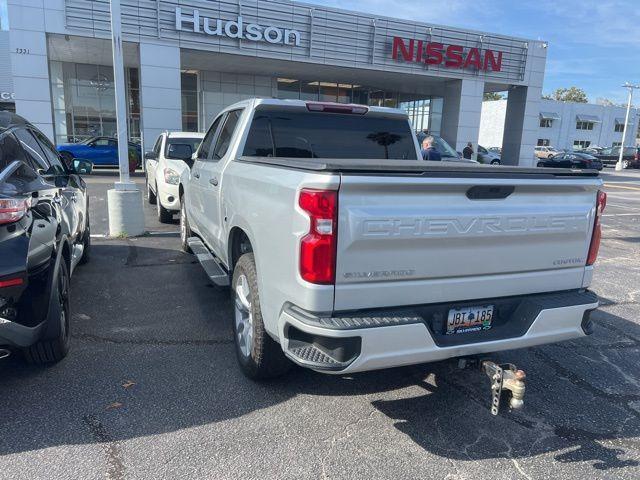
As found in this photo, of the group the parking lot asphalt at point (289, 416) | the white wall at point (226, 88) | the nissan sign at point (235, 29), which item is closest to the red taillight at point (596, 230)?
the parking lot asphalt at point (289, 416)

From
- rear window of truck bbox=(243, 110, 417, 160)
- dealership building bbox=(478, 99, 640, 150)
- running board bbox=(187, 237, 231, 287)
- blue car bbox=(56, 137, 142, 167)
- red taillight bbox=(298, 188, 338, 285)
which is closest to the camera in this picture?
red taillight bbox=(298, 188, 338, 285)

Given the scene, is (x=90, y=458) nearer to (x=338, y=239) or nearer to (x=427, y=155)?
(x=338, y=239)

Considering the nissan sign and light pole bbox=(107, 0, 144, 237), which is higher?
the nissan sign

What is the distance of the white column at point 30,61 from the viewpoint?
1750cm

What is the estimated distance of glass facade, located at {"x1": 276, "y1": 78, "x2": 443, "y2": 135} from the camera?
29.5 metres

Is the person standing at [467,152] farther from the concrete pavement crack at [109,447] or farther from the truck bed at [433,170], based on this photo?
the concrete pavement crack at [109,447]

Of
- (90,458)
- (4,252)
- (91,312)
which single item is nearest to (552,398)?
(90,458)

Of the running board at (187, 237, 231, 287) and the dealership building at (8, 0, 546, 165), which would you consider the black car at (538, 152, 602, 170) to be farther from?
the running board at (187, 237, 231, 287)

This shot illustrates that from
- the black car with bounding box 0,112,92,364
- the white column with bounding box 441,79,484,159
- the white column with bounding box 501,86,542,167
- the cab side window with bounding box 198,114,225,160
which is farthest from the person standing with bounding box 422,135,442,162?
the white column with bounding box 501,86,542,167

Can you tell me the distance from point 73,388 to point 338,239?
2.27 m

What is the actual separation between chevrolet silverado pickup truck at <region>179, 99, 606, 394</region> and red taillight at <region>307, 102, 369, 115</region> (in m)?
1.10

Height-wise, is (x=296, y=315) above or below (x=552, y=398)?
above

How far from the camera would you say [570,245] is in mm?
3154

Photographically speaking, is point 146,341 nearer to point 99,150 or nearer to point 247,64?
point 99,150
